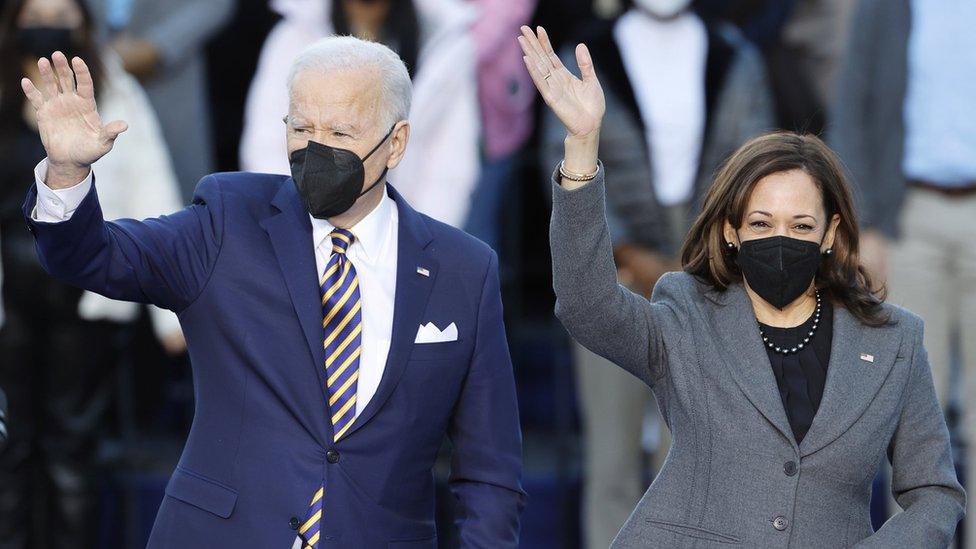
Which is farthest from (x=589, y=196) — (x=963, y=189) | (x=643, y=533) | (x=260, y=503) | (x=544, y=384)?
(x=544, y=384)

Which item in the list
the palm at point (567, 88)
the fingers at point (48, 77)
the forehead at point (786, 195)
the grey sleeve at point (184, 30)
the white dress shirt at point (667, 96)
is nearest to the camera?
the fingers at point (48, 77)

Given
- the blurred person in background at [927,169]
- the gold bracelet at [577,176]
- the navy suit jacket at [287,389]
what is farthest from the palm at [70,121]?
the blurred person in background at [927,169]

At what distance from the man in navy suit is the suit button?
579 millimetres

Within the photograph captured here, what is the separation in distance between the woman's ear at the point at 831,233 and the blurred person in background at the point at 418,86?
2306 millimetres

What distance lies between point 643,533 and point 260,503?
0.76 meters

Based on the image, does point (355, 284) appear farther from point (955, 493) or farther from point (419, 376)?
point (955, 493)

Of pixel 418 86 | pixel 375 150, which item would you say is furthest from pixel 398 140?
pixel 418 86

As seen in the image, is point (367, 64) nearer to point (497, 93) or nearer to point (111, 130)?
point (111, 130)

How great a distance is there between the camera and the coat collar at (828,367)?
3.16 meters

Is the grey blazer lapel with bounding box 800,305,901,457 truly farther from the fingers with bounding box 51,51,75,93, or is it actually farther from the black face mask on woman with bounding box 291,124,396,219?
the fingers with bounding box 51,51,75,93

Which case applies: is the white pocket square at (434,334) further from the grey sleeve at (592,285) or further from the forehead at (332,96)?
the forehead at (332,96)

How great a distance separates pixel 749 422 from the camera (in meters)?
3.17

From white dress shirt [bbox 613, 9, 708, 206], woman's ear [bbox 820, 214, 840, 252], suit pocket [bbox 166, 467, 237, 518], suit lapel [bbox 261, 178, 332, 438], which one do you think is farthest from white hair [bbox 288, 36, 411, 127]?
white dress shirt [bbox 613, 9, 708, 206]

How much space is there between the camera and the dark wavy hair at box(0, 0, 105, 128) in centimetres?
539
